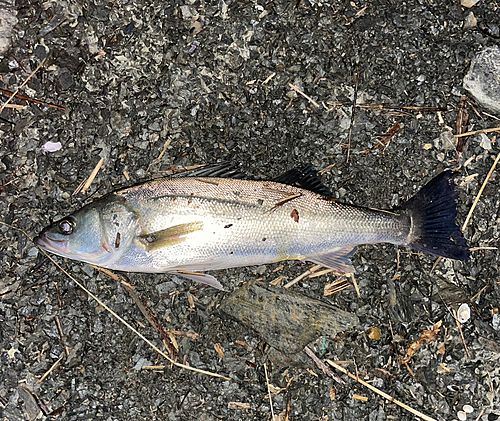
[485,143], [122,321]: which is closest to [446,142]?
[485,143]

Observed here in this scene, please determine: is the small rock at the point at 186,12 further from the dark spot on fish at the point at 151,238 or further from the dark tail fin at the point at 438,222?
the dark tail fin at the point at 438,222

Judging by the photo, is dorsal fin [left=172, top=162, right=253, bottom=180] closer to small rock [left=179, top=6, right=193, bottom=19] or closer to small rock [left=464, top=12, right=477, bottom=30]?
small rock [left=179, top=6, right=193, bottom=19]

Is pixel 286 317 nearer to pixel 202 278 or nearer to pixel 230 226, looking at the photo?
pixel 202 278

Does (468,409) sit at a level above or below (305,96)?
below

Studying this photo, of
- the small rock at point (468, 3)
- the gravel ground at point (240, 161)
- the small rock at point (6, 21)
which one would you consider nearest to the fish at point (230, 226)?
the gravel ground at point (240, 161)

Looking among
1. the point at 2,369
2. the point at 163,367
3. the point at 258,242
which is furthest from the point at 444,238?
the point at 2,369
